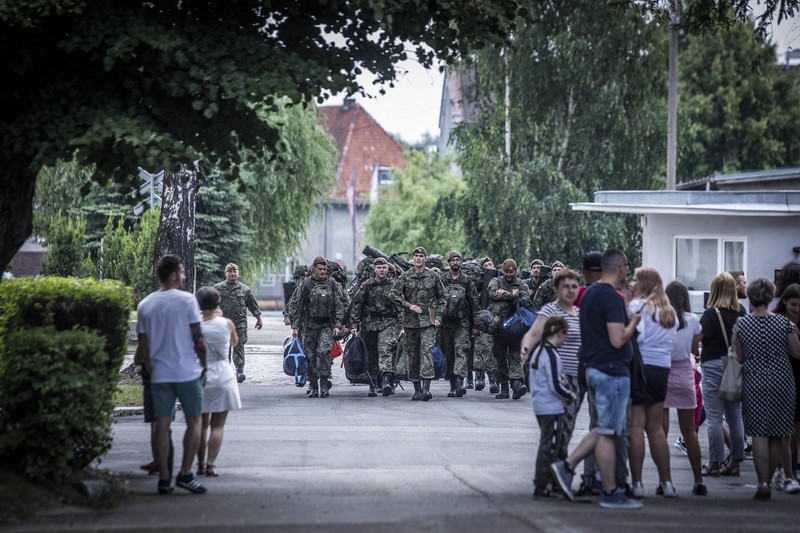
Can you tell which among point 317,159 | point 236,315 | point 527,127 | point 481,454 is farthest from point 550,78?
point 481,454

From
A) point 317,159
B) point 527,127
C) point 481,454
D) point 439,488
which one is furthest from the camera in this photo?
point 527,127

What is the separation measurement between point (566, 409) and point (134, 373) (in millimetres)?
12563

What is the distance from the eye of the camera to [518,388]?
734 inches

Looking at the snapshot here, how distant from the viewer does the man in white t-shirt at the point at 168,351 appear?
9656mm

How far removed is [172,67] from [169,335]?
212 centimetres

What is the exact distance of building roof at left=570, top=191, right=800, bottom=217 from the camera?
82.9ft

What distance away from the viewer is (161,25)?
988 centimetres

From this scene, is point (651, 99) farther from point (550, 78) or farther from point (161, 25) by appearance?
point (161, 25)

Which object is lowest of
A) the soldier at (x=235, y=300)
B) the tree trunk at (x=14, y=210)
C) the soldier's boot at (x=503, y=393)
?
the soldier's boot at (x=503, y=393)

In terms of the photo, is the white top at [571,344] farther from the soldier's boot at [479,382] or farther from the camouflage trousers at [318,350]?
the soldier's boot at [479,382]

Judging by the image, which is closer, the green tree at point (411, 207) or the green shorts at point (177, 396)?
the green shorts at point (177, 396)

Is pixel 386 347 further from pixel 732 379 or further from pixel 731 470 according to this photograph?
pixel 732 379

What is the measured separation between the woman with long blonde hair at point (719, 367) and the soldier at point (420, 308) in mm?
7041

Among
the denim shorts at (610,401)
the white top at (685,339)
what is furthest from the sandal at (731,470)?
the denim shorts at (610,401)
